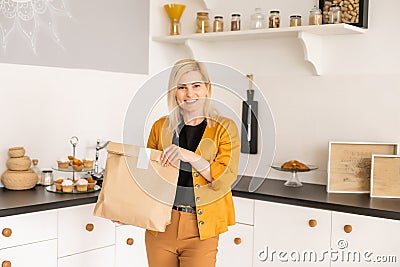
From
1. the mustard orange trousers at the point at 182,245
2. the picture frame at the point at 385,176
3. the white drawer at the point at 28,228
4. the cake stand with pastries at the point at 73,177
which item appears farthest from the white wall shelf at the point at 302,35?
the white drawer at the point at 28,228

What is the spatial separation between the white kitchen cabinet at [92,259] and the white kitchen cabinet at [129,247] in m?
0.04

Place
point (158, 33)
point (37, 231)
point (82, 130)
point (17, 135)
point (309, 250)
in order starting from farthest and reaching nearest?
point (158, 33)
point (82, 130)
point (17, 135)
point (309, 250)
point (37, 231)

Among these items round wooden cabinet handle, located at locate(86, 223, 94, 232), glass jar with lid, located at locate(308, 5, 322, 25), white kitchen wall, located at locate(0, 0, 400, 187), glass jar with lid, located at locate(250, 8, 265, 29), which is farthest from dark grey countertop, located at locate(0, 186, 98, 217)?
glass jar with lid, located at locate(308, 5, 322, 25)

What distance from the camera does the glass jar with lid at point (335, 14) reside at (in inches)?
108

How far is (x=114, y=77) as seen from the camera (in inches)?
124

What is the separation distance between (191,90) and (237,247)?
1023 millimetres

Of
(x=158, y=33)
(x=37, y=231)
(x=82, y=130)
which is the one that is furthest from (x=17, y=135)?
(x=158, y=33)

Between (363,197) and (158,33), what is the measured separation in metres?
1.51

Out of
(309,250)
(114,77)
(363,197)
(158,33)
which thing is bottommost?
(309,250)

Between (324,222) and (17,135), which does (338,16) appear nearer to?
(324,222)

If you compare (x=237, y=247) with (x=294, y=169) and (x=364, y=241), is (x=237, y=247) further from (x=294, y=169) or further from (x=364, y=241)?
(x=364, y=241)

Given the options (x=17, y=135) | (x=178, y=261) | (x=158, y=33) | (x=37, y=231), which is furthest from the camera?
(x=158, y=33)

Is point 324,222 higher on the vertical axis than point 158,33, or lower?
lower

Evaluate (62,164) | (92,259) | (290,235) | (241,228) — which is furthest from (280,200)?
(62,164)
